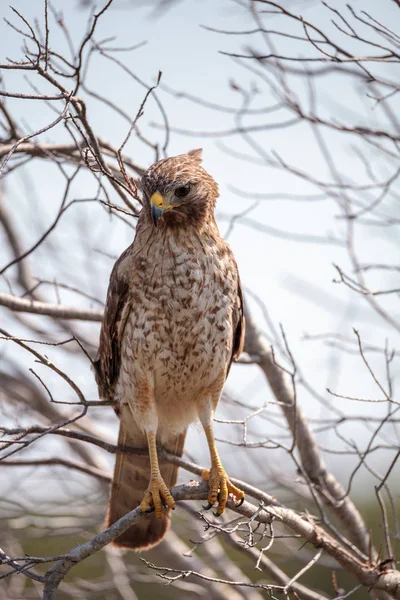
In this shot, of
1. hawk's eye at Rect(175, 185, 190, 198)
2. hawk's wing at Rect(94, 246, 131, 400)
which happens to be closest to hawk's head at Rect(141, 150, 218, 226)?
hawk's eye at Rect(175, 185, 190, 198)

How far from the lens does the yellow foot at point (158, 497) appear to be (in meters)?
3.49

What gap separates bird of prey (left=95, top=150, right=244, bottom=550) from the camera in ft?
11.6

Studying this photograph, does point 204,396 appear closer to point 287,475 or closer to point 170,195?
point 170,195

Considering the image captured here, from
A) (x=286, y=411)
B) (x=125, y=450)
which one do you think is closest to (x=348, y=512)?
(x=286, y=411)

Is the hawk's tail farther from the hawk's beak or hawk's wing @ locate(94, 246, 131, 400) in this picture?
the hawk's beak

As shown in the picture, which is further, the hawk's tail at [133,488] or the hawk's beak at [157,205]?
the hawk's tail at [133,488]

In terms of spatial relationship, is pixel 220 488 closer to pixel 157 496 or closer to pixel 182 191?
pixel 157 496

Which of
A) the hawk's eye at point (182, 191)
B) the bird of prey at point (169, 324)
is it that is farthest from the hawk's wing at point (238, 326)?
the hawk's eye at point (182, 191)

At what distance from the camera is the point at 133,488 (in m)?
3.98

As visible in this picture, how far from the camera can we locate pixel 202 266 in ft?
11.9

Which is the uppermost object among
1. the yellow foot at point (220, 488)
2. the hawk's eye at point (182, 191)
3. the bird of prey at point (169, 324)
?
the hawk's eye at point (182, 191)

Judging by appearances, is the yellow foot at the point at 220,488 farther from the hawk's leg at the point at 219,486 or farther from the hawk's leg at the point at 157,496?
the hawk's leg at the point at 157,496

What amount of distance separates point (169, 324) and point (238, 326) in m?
0.55

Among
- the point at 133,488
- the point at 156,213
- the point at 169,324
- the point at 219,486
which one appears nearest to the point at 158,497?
the point at 219,486
